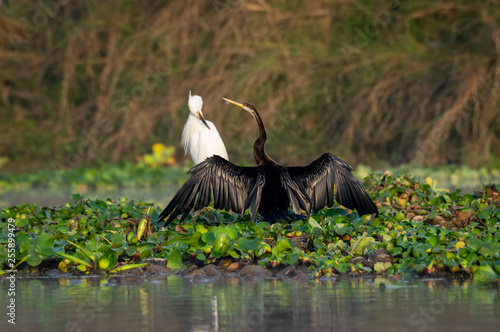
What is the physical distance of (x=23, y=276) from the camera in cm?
510

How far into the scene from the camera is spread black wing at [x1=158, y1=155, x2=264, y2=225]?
18.2 feet

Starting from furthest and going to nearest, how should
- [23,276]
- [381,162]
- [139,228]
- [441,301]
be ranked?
1. [381,162]
2. [139,228]
3. [23,276]
4. [441,301]

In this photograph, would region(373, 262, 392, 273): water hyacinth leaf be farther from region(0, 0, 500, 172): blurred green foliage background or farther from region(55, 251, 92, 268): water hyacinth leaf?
region(0, 0, 500, 172): blurred green foliage background

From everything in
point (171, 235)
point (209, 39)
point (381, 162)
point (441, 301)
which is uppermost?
point (209, 39)

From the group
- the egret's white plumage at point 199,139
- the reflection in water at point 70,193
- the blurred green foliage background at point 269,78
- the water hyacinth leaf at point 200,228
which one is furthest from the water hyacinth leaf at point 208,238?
the blurred green foliage background at point 269,78

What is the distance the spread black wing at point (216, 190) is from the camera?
5.54 m

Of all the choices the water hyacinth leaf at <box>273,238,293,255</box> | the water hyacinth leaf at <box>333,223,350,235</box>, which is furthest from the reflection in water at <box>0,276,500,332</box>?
the water hyacinth leaf at <box>333,223,350,235</box>

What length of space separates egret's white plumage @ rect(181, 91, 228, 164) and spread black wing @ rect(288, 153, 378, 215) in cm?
222

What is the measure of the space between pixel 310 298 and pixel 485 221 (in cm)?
219

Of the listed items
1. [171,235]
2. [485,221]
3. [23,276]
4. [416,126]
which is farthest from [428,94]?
[23,276]

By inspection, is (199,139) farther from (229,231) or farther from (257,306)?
(257,306)

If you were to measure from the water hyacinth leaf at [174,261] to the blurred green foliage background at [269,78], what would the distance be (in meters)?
7.36

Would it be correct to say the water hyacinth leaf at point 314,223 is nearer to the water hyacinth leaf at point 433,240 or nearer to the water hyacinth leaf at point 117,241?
the water hyacinth leaf at point 433,240

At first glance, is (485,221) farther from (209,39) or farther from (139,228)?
(209,39)
